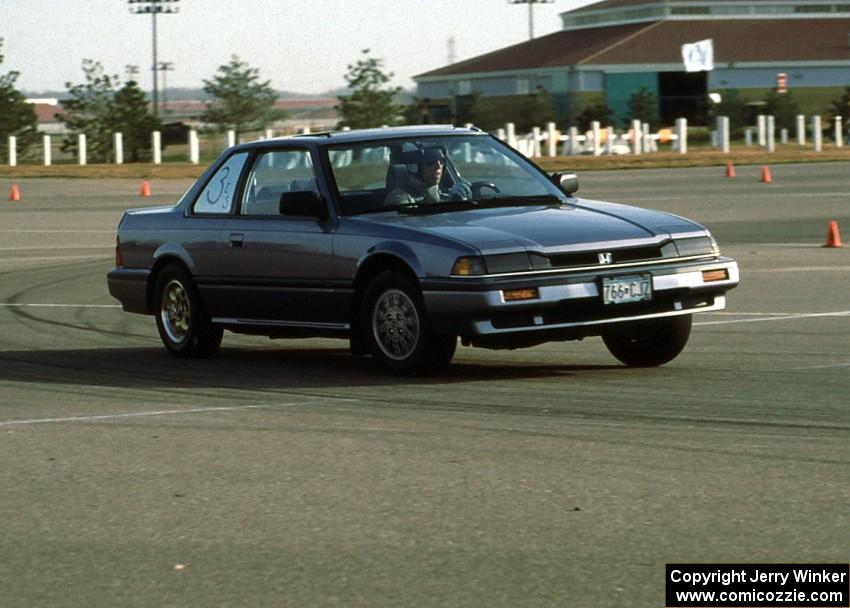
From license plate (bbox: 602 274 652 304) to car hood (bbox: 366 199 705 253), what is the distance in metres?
0.22

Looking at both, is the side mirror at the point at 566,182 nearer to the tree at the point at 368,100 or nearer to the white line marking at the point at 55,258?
the white line marking at the point at 55,258

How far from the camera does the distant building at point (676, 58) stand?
9131 centimetres

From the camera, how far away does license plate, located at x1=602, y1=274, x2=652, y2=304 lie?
33.4 feet

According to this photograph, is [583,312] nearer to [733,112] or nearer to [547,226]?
[547,226]

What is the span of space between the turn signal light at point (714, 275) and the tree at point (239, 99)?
187 feet

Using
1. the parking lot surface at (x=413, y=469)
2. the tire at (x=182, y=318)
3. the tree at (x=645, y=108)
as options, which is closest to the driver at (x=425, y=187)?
the parking lot surface at (x=413, y=469)

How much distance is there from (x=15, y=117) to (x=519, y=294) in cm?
5607

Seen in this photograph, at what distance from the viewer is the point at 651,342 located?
1109 cm

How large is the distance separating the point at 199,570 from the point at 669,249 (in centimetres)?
536

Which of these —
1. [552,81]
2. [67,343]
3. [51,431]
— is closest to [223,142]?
[552,81]

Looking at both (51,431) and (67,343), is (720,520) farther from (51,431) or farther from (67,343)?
(67,343)

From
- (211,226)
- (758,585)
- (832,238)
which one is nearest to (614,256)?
(211,226)

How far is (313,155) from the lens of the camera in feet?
38.2

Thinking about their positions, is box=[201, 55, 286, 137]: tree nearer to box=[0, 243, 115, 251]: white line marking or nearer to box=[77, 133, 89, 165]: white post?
box=[77, 133, 89, 165]: white post
